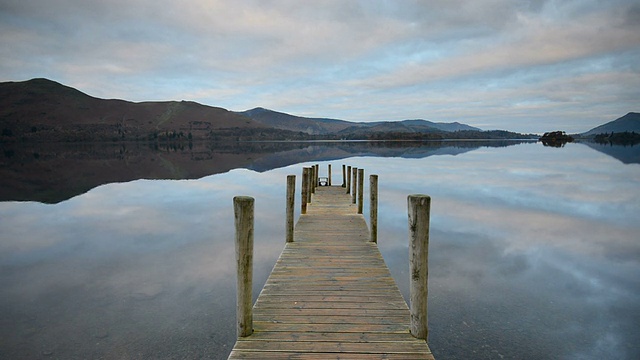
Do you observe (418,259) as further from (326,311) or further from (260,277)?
(260,277)

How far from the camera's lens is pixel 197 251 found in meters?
13.0

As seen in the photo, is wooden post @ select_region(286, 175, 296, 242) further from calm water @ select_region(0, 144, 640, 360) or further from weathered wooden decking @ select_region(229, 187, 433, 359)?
calm water @ select_region(0, 144, 640, 360)

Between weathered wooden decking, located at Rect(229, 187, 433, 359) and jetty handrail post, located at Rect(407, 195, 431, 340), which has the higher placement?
jetty handrail post, located at Rect(407, 195, 431, 340)

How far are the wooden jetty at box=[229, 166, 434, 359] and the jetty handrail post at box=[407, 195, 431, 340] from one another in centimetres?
5

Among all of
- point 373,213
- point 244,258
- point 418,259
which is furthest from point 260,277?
point 418,259

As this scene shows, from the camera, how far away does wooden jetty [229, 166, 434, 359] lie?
497 centimetres

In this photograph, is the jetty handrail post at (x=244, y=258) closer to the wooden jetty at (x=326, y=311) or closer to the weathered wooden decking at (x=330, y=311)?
the wooden jetty at (x=326, y=311)

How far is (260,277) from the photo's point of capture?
1025cm

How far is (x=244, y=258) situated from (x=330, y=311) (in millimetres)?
1946

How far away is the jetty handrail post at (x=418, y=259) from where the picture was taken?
16.5ft

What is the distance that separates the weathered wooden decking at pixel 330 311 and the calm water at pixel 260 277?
132 centimetres

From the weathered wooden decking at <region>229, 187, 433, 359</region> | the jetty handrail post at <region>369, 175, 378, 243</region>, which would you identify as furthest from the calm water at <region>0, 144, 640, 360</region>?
the weathered wooden decking at <region>229, 187, 433, 359</region>

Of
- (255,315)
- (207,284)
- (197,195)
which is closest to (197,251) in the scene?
(207,284)

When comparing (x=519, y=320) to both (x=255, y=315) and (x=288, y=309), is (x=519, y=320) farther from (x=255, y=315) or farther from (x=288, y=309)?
(x=255, y=315)
